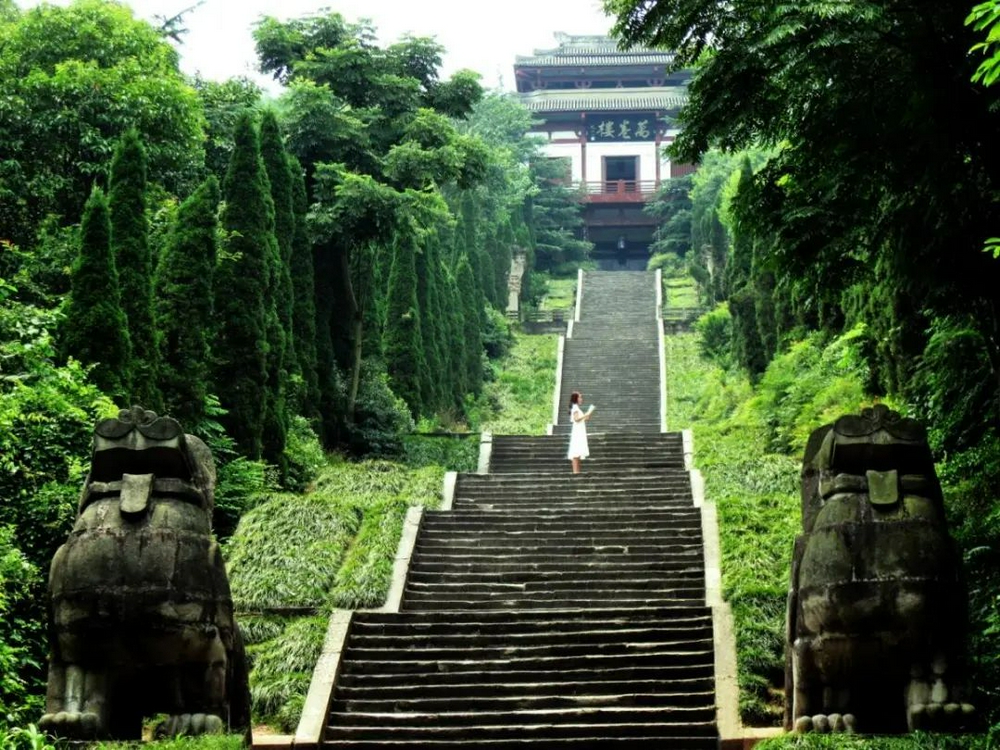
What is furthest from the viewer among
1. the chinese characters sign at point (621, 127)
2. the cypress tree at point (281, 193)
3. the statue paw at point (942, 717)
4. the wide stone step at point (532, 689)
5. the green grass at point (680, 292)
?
the chinese characters sign at point (621, 127)

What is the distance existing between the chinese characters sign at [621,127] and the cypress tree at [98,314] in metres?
48.6

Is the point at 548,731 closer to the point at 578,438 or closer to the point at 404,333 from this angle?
the point at 578,438

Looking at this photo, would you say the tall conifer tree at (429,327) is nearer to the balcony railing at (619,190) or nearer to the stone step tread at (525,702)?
the stone step tread at (525,702)

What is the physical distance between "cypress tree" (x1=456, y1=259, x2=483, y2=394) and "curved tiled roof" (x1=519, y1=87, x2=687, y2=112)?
86.7 feet

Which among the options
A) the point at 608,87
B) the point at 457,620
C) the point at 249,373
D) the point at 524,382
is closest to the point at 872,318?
the point at 457,620

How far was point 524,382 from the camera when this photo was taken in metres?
37.4

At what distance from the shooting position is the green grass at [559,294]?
49.6 metres

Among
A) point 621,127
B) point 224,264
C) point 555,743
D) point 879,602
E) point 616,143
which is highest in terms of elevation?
point 621,127

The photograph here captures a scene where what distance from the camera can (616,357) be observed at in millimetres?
38188

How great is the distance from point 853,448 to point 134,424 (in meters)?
4.60

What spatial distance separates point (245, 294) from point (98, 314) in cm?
464

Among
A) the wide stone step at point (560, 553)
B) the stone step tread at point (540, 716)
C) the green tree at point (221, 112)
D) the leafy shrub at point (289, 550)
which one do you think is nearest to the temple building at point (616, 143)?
the green tree at point (221, 112)

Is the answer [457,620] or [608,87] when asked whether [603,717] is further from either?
[608,87]

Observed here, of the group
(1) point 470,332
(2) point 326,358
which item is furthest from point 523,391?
(2) point 326,358
